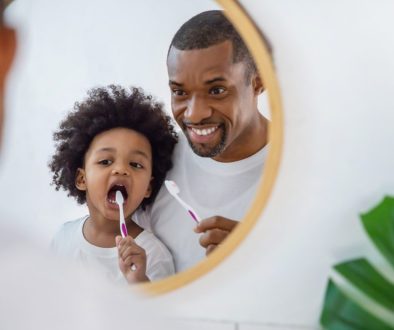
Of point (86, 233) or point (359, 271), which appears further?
point (86, 233)

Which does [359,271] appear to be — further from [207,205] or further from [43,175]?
[43,175]

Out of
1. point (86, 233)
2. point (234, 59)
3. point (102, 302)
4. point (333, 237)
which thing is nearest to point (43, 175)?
point (86, 233)

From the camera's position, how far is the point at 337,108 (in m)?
0.82

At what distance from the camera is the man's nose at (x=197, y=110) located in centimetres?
84

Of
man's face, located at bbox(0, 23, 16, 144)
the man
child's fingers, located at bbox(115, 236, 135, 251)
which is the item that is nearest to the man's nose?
the man

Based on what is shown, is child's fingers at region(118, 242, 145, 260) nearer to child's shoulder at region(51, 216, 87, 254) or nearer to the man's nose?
child's shoulder at region(51, 216, 87, 254)

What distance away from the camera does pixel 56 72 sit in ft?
2.98

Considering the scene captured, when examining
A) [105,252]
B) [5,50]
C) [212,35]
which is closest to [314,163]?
[212,35]

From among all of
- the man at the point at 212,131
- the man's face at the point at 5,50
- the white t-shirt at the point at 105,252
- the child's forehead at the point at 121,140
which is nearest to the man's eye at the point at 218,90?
the man at the point at 212,131

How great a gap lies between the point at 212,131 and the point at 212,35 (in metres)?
0.14

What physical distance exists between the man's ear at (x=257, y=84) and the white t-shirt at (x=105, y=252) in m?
0.28

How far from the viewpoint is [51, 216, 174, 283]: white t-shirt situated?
2.84 feet

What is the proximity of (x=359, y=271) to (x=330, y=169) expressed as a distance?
0.15m

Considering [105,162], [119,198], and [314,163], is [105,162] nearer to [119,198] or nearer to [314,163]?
[119,198]
